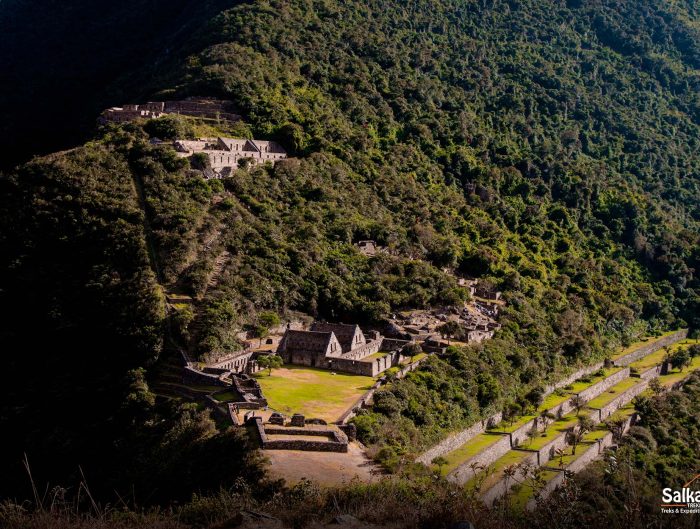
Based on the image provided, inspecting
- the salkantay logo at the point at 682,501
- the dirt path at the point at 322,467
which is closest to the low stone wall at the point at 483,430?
the dirt path at the point at 322,467

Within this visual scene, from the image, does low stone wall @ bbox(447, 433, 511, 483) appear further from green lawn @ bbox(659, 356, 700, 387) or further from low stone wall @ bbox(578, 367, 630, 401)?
green lawn @ bbox(659, 356, 700, 387)

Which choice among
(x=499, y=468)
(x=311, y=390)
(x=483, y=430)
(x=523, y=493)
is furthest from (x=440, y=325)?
(x=523, y=493)

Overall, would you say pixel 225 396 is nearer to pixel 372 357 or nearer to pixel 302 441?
pixel 302 441

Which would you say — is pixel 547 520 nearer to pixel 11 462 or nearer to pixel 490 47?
pixel 11 462

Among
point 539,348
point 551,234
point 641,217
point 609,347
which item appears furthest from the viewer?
point 641,217

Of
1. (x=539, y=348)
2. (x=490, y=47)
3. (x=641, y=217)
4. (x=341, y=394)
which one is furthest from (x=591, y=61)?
(x=341, y=394)

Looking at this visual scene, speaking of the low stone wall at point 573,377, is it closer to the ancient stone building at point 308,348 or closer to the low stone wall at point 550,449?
the low stone wall at point 550,449

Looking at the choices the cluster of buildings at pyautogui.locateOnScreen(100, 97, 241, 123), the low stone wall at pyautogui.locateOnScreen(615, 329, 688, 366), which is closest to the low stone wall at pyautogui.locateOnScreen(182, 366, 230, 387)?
the cluster of buildings at pyautogui.locateOnScreen(100, 97, 241, 123)
